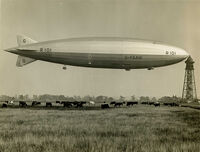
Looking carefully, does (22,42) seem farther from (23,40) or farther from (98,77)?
(98,77)

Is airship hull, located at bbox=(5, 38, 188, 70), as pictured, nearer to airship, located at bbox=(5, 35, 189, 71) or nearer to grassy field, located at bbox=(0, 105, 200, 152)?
airship, located at bbox=(5, 35, 189, 71)

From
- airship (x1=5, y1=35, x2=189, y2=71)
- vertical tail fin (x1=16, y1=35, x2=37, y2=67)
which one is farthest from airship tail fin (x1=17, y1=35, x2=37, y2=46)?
airship (x1=5, y1=35, x2=189, y2=71)

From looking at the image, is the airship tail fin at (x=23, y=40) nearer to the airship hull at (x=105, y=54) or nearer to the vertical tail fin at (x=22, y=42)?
the vertical tail fin at (x=22, y=42)

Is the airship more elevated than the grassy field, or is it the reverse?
the airship


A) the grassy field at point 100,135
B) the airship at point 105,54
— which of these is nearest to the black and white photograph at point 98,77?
the grassy field at point 100,135

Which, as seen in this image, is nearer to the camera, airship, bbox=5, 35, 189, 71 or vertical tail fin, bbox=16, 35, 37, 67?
vertical tail fin, bbox=16, 35, 37, 67

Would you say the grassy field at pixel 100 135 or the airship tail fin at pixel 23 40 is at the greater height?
the airship tail fin at pixel 23 40

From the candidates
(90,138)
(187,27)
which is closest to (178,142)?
(90,138)

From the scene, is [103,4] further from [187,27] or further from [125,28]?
[187,27]

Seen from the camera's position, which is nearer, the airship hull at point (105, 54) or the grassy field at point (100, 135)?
the grassy field at point (100, 135)
